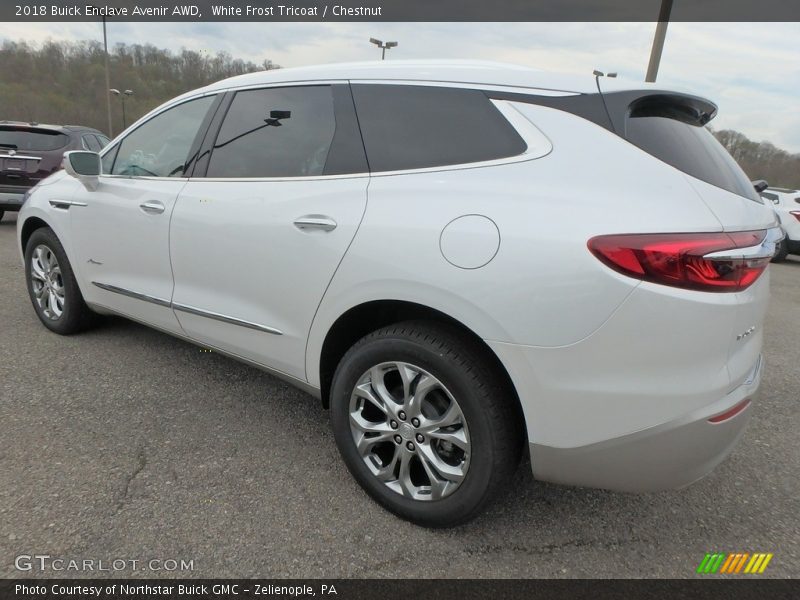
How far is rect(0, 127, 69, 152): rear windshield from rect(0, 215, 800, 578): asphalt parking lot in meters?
6.31

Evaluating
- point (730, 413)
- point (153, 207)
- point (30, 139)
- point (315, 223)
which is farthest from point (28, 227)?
point (30, 139)

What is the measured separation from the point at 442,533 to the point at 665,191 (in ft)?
4.76

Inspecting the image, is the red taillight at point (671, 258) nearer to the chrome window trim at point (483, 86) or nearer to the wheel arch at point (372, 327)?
the wheel arch at point (372, 327)

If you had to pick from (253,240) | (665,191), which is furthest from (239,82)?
(665,191)

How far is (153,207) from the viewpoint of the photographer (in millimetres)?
2877

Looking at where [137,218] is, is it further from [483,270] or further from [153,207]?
Result: [483,270]

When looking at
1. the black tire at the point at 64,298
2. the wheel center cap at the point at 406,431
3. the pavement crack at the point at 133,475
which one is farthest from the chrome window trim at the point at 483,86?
the black tire at the point at 64,298

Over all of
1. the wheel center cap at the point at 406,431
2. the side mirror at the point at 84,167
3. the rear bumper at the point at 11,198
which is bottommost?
the rear bumper at the point at 11,198

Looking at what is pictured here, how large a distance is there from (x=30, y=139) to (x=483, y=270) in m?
8.84

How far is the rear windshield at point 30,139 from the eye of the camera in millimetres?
7926

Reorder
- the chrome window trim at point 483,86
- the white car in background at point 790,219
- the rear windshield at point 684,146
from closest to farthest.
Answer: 1. the rear windshield at point 684,146
2. the chrome window trim at point 483,86
3. the white car in background at point 790,219

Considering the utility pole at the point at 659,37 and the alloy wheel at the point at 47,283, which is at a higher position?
the utility pole at the point at 659,37

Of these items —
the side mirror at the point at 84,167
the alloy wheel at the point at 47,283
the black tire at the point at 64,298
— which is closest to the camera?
the side mirror at the point at 84,167
